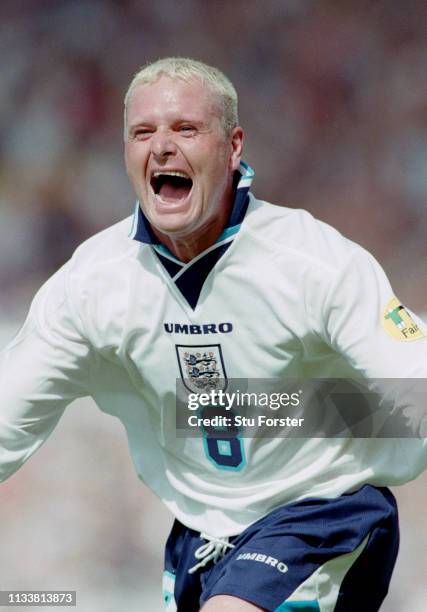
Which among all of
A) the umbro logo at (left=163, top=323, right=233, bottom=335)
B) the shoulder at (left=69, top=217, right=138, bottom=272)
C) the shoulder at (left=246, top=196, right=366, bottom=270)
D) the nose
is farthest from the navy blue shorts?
the nose

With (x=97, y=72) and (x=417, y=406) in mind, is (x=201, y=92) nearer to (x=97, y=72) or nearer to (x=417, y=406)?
(x=417, y=406)

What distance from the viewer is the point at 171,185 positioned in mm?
2467

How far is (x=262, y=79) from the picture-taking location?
4434mm

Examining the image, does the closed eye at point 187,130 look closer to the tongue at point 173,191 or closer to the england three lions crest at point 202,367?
the tongue at point 173,191

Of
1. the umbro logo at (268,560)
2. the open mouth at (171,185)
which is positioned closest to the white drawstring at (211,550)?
the umbro logo at (268,560)

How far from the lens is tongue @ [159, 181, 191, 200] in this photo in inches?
95.9

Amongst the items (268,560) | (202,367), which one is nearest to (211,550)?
(268,560)

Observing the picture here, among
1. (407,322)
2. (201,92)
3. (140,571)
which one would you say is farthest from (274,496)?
(140,571)

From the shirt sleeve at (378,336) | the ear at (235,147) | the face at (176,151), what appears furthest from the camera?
the ear at (235,147)

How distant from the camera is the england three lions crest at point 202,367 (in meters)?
2.49

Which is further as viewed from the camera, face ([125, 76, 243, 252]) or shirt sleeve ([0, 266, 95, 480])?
shirt sleeve ([0, 266, 95, 480])

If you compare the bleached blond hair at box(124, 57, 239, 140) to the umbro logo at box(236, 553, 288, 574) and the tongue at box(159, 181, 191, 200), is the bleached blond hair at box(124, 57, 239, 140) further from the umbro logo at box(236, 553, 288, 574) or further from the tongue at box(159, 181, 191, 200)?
the umbro logo at box(236, 553, 288, 574)

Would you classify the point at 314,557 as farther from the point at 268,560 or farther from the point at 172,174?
the point at 172,174

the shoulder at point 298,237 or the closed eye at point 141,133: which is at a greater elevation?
the closed eye at point 141,133
